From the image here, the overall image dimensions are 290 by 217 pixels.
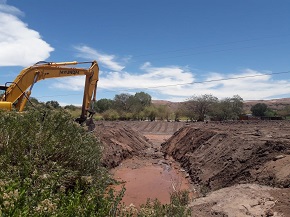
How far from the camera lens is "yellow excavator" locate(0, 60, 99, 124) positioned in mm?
13102

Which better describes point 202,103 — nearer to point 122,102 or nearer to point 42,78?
point 122,102

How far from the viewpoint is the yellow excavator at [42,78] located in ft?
43.0

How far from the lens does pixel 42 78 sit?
570 inches

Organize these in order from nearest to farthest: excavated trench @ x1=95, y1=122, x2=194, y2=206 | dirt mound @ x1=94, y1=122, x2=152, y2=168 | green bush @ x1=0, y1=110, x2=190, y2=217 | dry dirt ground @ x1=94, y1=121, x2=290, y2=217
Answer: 1. green bush @ x1=0, y1=110, x2=190, y2=217
2. dry dirt ground @ x1=94, y1=121, x2=290, y2=217
3. excavated trench @ x1=95, y1=122, x2=194, y2=206
4. dirt mound @ x1=94, y1=122, x2=152, y2=168

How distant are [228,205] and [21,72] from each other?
1013 centimetres

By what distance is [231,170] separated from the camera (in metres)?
12.6

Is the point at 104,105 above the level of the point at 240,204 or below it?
above

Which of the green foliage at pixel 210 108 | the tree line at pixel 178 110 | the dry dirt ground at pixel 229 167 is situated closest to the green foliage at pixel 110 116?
the tree line at pixel 178 110

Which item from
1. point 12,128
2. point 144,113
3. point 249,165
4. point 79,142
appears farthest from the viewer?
point 144,113

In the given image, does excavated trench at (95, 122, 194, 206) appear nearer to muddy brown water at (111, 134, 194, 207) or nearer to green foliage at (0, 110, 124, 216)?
muddy brown water at (111, 134, 194, 207)

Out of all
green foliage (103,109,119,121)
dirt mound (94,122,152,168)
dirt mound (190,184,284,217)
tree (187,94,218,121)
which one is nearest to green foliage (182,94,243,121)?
tree (187,94,218,121)

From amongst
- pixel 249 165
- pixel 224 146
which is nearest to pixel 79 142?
pixel 249 165

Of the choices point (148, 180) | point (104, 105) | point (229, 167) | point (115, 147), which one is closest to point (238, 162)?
point (229, 167)

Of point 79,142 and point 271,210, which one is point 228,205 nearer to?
point 271,210
